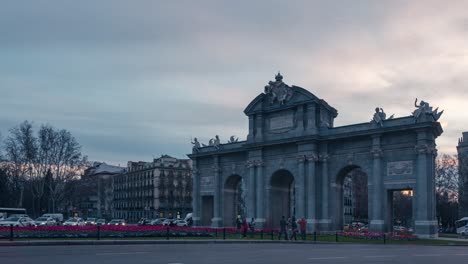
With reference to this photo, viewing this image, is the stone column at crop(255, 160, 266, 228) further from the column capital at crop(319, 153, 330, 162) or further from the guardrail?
the guardrail

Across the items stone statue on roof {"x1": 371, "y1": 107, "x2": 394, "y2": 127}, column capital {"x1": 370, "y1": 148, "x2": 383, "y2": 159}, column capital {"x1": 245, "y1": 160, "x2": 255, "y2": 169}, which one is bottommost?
column capital {"x1": 245, "y1": 160, "x2": 255, "y2": 169}

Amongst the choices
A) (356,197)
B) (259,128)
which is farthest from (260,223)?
(356,197)

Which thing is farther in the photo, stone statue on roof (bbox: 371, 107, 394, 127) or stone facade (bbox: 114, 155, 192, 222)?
stone facade (bbox: 114, 155, 192, 222)

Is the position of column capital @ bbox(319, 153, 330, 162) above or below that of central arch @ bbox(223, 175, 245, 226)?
above

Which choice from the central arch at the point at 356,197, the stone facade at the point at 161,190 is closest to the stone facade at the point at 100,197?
the stone facade at the point at 161,190

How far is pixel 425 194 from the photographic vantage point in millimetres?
51688

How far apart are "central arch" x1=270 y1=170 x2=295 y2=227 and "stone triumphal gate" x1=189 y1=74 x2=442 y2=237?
0.37 ft

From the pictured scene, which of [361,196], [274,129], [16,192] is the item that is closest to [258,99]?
[274,129]

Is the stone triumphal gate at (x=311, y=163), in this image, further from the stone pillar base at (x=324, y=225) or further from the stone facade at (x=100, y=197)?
the stone facade at (x=100, y=197)

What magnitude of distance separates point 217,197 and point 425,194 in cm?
2792

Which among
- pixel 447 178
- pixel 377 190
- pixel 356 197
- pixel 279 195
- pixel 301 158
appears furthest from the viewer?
→ pixel 356 197

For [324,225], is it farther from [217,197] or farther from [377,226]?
[217,197]

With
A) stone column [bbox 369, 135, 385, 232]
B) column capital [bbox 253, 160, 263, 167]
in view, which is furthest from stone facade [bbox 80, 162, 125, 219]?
stone column [bbox 369, 135, 385, 232]

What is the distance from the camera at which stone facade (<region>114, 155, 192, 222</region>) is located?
145m
